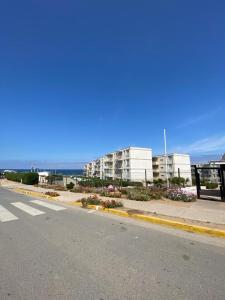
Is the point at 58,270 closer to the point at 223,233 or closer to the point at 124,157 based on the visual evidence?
the point at 223,233

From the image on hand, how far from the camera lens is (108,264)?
174 inches

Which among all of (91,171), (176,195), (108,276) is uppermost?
(91,171)

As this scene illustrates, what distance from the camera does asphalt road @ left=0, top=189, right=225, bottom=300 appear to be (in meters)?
3.45

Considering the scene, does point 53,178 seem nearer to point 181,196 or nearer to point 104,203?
point 104,203

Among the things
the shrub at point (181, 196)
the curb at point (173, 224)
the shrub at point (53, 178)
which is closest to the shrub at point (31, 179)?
the shrub at point (53, 178)

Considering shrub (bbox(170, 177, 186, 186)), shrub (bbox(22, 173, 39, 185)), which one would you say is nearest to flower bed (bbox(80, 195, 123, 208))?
shrub (bbox(170, 177, 186, 186))

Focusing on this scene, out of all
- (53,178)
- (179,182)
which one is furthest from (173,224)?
(53,178)

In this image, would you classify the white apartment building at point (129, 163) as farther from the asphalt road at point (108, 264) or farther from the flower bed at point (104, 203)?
the asphalt road at point (108, 264)

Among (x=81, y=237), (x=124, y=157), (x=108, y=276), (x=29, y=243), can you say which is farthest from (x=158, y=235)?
(x=124, y=157)

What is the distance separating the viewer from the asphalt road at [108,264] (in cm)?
345

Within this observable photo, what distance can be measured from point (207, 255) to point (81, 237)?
10.1 ft

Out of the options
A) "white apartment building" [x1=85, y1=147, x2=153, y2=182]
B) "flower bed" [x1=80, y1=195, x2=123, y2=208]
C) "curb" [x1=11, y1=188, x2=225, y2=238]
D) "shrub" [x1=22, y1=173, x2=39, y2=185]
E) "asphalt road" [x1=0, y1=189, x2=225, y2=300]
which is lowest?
"asphalt road" [x1=0, y1=189, x2=225, y2=300]

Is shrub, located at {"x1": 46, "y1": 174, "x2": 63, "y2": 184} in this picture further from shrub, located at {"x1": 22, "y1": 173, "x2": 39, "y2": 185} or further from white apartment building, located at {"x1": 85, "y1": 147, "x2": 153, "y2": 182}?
white apartment building, located at {"x1": 85, "y1": 147, "x2": 153, "y2": 182}

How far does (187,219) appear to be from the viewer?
7.77 metres
